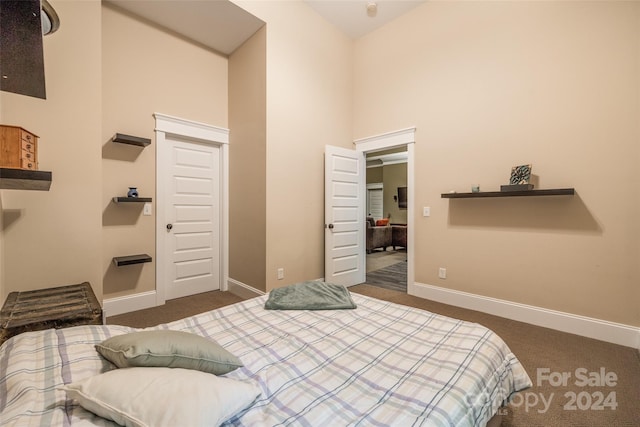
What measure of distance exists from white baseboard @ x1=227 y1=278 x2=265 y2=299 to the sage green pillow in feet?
7.88

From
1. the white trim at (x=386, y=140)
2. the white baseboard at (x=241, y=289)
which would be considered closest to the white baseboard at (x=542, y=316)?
the white trim at (x=386, y=140)

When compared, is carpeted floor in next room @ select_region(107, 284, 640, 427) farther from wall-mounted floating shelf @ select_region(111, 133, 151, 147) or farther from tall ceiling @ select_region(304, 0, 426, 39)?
tall ceiling @ select_region(304, 0, 426, 39)

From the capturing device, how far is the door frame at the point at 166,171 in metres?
3.34

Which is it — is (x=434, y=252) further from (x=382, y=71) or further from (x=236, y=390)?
(x=236, y=390)

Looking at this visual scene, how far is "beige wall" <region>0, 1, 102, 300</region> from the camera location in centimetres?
211

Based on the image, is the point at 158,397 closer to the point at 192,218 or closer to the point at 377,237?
the point at 192,218

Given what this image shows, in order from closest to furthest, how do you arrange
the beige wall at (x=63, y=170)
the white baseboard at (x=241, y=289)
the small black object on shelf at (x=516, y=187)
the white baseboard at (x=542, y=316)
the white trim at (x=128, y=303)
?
the beige wall at (x=63, y=170)
the white baseboard at (x=542, y=316)
the small black object on shelf at (x=516, y=187)
the white trim at (x=128, y=303)
the white baseboard at (x=241, y=289)

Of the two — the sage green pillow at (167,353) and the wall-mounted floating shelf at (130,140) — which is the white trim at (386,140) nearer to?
the wall-mounted floating shelf at (130,140)

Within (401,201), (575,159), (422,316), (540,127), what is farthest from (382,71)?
(401,201)

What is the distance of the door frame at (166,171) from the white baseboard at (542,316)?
2.81m

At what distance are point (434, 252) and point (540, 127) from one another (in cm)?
171

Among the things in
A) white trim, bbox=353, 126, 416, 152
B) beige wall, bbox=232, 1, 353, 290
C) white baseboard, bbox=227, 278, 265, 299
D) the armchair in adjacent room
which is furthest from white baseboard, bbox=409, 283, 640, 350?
the armchair in adjacent room

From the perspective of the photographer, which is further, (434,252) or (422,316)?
(434,252)

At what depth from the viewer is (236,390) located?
2.76 feet
